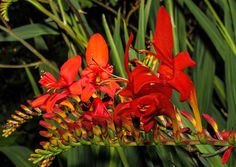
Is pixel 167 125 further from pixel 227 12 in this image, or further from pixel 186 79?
pixel 227 12

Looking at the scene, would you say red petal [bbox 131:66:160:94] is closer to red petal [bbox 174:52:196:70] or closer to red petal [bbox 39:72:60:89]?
red petal [bbox 174:52:196:70]

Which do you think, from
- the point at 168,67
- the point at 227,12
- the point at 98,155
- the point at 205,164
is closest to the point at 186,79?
the point at 168,67

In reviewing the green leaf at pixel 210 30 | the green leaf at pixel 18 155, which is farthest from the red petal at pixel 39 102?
the green leaf at pixel 210 30

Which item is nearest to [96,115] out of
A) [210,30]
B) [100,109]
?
[100,109]

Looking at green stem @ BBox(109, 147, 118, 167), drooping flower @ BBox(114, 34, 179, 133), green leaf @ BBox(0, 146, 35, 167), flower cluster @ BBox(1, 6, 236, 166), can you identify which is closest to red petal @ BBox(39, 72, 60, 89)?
flower cluster @ BBox(1, 6, 236, 166)

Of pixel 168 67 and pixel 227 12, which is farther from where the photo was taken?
pixel 227 12

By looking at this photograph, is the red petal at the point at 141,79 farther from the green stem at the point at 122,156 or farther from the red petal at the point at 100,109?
the green stem at the point at 122,156

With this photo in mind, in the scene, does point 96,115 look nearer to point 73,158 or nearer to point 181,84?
point 181,84
